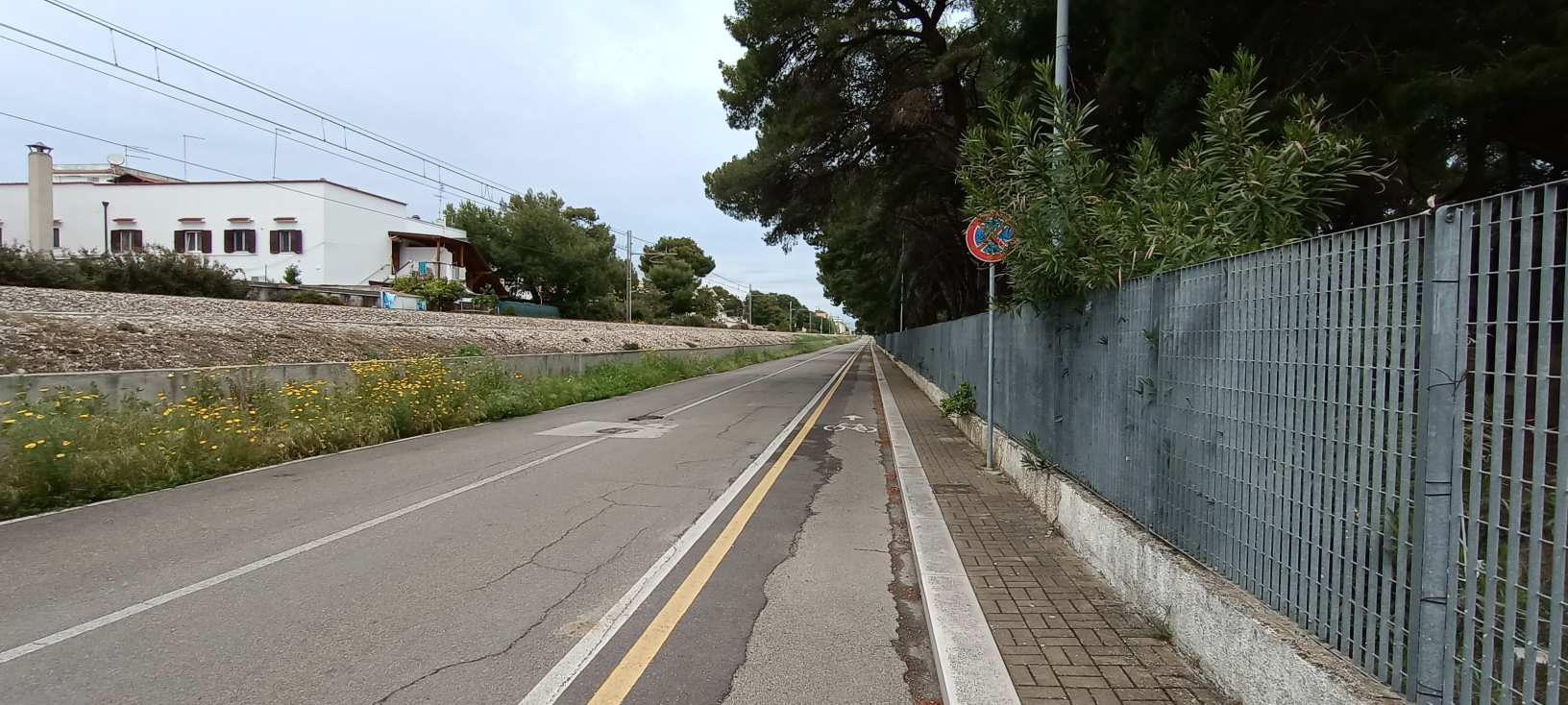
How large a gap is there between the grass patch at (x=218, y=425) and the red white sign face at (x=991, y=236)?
29.0ft

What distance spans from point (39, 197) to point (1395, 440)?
60865mm

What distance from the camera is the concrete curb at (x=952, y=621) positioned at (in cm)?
324

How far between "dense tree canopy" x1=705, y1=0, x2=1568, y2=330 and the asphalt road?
4.59m

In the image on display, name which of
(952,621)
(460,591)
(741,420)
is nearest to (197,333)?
(741,420)

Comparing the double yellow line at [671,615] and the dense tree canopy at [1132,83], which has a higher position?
the dense tree canopy at [1132,83]

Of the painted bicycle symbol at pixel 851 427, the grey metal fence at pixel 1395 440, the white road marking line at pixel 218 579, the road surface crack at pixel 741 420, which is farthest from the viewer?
the painted bicycle symbol at pixel 851 427

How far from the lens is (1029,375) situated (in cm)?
768

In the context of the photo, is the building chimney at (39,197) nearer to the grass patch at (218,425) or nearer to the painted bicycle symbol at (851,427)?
the grass patch at (218,425)

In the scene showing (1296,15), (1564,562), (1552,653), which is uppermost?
(1296,15)

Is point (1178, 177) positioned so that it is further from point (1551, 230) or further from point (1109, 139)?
point (1109, 139)

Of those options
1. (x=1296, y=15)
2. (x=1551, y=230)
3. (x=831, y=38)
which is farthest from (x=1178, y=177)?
(x=831, y=38)

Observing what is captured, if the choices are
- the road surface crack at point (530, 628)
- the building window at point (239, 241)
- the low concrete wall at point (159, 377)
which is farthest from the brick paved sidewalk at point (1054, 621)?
the building window at point (239, 241)

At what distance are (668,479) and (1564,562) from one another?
7395 mm

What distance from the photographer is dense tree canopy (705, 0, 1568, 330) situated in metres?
7.30
